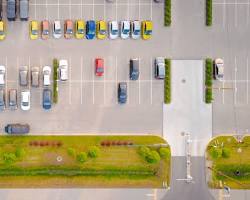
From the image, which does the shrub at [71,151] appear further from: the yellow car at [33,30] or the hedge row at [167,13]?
the hedge row at [167,13]

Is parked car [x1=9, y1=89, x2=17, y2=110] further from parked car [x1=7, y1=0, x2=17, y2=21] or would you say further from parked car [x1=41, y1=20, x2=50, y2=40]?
parked car [x1=7, y1=0, x2=17, y2=21]

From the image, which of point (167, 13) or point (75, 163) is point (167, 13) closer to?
point (167, 13)

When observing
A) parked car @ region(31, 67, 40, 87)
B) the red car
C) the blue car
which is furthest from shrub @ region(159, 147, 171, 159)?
parked car @ region(31, 67, 40, 87)

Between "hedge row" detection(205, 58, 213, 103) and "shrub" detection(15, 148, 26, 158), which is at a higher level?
"hedge row" detection(205, 58, 213, 103)

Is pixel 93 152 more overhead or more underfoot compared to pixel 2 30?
more underfoot

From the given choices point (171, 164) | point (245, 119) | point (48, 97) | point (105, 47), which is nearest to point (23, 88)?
point (48, 97)

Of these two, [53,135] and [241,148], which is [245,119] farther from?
[53,135]

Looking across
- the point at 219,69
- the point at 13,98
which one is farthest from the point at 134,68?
the point at 13,98

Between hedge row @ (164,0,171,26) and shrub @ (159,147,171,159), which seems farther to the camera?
hedge row @ (164,0,171,26)
